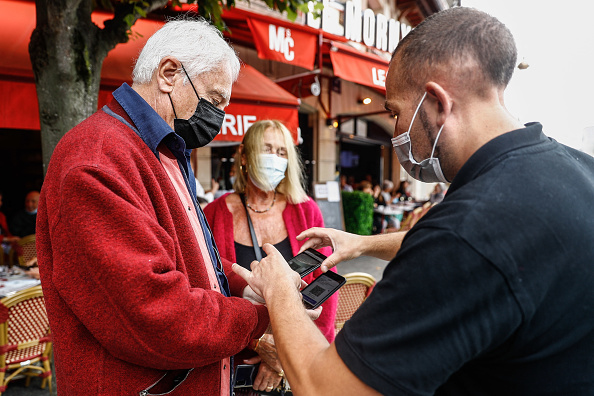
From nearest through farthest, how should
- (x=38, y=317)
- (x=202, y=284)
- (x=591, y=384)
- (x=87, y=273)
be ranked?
(x=591, y=384)
(x=87, y=273)
(x=202, y=284)
(x=38, y=317)

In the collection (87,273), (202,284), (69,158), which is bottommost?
(202,284)

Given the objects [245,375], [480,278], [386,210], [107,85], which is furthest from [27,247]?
[386,210]

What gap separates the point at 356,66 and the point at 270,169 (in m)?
4.71

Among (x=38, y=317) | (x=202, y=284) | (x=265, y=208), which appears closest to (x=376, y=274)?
(x=265, y=208)

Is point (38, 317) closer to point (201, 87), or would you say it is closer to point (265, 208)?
point (265, 208)

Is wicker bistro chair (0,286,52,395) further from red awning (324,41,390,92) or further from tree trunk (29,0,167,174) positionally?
red awning (324,41,390,92)

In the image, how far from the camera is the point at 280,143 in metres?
2.85

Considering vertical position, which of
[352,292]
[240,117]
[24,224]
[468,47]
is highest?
[240,117]

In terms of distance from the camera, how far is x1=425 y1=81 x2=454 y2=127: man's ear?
106 centimetres

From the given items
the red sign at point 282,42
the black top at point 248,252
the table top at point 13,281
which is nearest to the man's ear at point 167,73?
the black top at point 248,252

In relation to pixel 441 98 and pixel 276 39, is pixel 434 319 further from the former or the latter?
pixel 276 39

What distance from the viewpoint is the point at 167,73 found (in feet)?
4.59

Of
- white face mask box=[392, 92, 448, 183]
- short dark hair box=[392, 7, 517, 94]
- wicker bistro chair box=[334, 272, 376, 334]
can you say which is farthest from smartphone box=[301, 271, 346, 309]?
wicker bistro chair box=[334, 272, 376, 334]

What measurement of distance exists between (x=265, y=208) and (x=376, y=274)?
4.85 meters
